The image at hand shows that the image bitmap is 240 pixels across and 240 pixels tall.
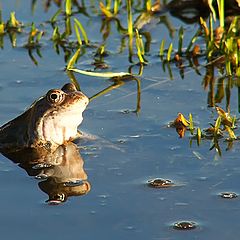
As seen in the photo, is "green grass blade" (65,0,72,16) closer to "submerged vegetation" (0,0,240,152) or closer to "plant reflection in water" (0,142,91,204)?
"submerged vegetation" (0,0,240,152)

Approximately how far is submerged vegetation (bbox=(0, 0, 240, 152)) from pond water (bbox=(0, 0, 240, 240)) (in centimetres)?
5

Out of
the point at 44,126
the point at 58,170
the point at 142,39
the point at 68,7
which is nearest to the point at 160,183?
the point at 58,170

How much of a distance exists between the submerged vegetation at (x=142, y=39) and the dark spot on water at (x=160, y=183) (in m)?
0.75

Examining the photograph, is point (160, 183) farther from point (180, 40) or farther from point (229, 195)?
point (180, 40)

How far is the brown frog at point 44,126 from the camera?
6109 millimetres

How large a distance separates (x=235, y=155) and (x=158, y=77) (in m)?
1.48

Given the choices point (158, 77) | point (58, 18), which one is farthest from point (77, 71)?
point (58, 18)

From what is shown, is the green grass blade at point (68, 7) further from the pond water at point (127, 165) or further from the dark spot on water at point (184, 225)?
the dark spot on water at point (184, 225)

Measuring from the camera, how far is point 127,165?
567 centimetres

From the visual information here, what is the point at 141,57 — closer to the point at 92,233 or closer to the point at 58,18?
the point at 58,18

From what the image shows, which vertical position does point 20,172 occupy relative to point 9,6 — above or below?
below

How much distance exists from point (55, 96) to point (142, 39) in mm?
1975

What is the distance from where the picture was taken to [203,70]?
720cm

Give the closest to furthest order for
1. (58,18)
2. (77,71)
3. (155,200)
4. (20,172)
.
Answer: (155,200) < (20,172) < (77,71) < (58,18)
